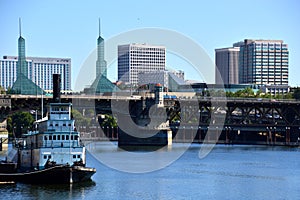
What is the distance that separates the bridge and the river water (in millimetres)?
43793

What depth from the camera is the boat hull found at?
8038cm

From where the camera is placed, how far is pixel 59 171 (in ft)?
263

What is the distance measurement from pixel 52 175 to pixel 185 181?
42.7 ft

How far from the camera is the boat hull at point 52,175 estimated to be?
80375 millimetres

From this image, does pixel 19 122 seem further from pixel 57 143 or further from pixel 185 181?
pixel 185 181

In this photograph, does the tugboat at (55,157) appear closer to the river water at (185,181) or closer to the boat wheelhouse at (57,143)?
the boat wheelhouse at (57,143)

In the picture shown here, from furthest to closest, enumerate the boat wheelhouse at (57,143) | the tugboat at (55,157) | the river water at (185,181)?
the boat wheelhouse at (57,143)
the tugboat at (55,157)
the river water at (185,181)

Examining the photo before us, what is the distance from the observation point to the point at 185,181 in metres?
84.1

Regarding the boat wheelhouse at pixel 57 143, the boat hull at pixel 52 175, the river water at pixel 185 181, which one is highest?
the boat wheelhouse at pixel 57 143

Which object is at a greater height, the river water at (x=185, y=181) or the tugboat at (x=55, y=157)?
Answer: the tugboat at (x=55, y=157)

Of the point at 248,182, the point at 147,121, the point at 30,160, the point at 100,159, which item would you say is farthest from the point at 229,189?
the point at 147,121

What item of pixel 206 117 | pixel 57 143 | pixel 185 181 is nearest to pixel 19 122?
pixel 206 117

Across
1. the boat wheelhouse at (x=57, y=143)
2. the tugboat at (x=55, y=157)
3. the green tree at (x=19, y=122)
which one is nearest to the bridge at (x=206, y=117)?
the green tree at (x=19, y=122)

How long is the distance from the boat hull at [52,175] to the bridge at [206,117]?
222ft
